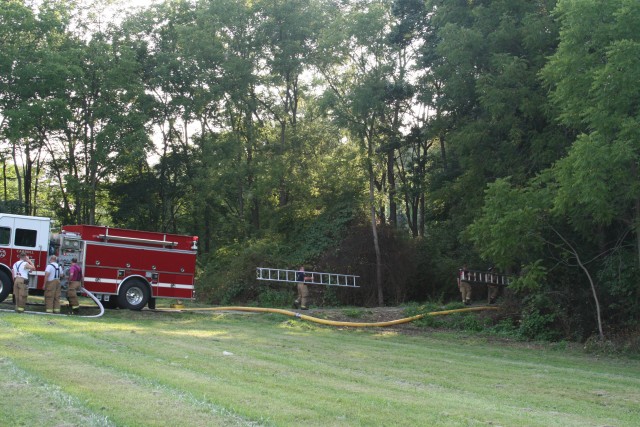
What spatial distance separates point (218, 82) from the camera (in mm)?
44688

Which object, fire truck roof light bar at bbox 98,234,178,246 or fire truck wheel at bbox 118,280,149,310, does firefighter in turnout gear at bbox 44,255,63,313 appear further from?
fire truck wheel at bbox 118,280,149,310

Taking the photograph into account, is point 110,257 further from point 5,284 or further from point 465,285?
point 465,285

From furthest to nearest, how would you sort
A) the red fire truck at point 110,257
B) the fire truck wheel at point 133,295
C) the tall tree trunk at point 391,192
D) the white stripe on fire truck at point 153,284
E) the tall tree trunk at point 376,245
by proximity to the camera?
the tall tree trunk at point 391,192 → the tall tree trunk at point 376,245 → the fire truck wheel at point 133,295 → the white stripe on fire truck at point 153,284 → the red fire truck at point 110,257

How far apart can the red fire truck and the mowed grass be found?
2.97 metres

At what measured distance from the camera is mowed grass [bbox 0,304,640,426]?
768cm

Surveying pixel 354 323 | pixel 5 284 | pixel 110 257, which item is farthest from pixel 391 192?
pixel 5 284

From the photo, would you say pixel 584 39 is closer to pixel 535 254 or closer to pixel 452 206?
pixel 535 254

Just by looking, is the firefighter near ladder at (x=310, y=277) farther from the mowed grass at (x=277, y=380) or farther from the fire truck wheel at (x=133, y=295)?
the mowed grass at (x=277, y=380)

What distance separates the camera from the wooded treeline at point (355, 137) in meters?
22.2

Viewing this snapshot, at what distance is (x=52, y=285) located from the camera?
21.5 m

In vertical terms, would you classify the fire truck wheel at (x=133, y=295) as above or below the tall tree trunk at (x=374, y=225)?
below

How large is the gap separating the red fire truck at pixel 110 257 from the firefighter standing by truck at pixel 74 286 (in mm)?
579

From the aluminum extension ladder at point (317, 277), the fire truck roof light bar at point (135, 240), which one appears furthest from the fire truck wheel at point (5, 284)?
the aluminum extension ladder at point (317, 277)

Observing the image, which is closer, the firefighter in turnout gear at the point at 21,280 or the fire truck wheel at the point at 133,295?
the firefighter in turnout gear at the point at 21,280
